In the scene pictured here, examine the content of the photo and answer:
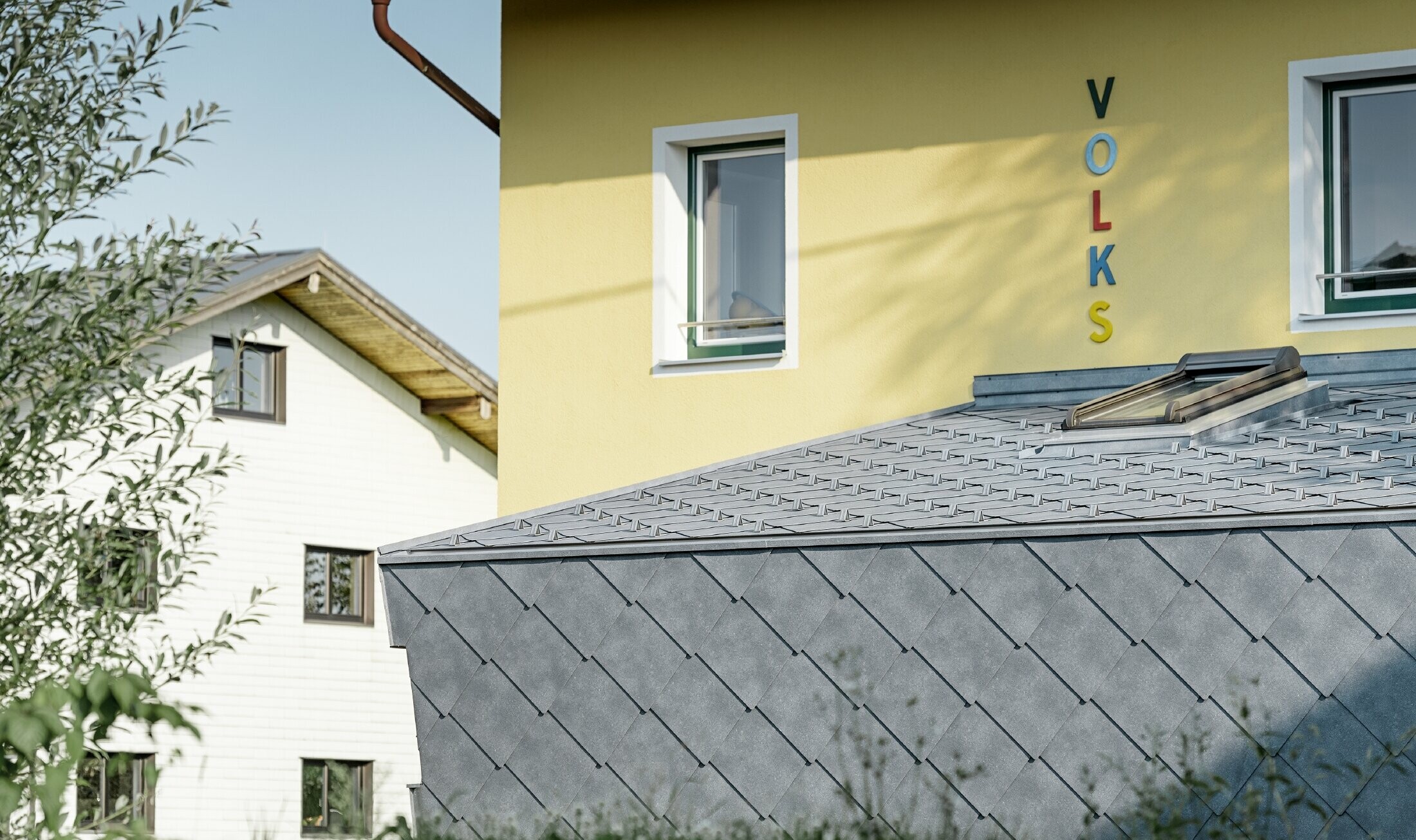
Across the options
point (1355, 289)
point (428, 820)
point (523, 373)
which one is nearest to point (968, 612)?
point (428, 820)

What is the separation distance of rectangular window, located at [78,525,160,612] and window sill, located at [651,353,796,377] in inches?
164

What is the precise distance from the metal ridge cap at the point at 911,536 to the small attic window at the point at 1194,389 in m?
1.84

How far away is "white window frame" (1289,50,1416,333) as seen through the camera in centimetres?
938

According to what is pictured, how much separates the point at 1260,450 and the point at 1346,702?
1.66 meters

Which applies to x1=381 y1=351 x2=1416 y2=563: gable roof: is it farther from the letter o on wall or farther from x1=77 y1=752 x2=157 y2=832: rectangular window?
x1=77 y1=752 x2=157 y2=832: rectangular window

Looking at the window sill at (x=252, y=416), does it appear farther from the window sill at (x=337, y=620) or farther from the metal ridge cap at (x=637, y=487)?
the metal ridge cap at (x=637, y=487)

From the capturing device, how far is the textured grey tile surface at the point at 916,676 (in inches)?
247

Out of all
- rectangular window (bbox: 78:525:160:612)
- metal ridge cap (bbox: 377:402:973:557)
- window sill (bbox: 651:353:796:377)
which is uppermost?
window sill (bbox: 651:353:796:377)

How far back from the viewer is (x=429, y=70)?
11.8 meters

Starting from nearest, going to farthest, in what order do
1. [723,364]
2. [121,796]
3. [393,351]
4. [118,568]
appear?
1. [121,796]
2. [118,568]
3. [723,364]
4. [393,351]

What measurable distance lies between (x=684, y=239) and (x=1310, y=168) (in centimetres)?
356

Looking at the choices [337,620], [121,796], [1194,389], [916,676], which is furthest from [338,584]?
[916,676]

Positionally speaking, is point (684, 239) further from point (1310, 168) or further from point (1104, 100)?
point (1310, 168)

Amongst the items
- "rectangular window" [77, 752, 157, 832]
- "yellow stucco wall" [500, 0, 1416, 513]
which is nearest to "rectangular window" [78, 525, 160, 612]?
"rectangular window" [77, 752, 157, 832]
